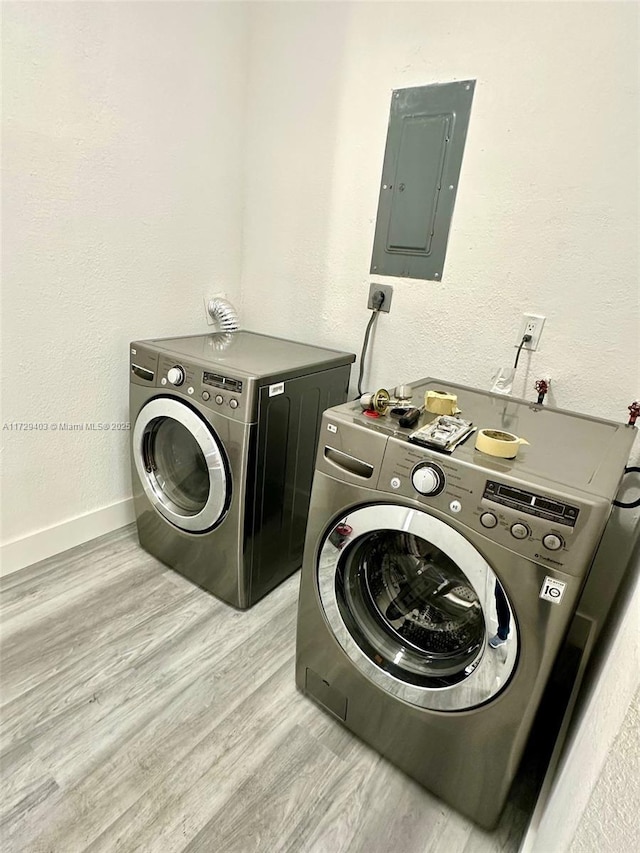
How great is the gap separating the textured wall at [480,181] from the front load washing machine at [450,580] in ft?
1.00

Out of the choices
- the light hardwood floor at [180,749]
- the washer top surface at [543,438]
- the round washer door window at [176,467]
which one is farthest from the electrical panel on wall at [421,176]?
the light hardwood floor at [180,749]

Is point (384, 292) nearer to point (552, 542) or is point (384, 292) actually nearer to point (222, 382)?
point (222, 382)

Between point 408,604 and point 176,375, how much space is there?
938mm

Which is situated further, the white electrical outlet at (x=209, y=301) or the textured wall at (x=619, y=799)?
the white electrical outlet at (x=209, y=301)

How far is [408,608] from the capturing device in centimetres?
107

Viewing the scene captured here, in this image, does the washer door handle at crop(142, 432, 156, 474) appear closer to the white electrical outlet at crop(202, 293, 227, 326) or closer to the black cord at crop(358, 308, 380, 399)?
the white electrical outlet at crop(202, 293, 227, 326)

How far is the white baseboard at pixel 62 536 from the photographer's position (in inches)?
63.5

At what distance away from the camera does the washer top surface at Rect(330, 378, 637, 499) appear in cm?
80

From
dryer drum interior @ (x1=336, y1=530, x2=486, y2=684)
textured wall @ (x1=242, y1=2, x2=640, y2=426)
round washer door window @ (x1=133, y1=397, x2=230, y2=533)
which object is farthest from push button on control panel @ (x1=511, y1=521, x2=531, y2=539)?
round washer door window @ (x1=133, y1=397, x2=230, y2=533)

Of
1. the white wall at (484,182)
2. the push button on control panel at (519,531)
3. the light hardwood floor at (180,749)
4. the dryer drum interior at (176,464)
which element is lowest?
the light hardwood floor at (180,749)

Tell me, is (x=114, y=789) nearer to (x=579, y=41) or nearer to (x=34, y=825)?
(x=34, y=825)

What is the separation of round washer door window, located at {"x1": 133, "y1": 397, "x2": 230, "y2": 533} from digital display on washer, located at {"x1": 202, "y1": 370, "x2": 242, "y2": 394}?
12 centimetres

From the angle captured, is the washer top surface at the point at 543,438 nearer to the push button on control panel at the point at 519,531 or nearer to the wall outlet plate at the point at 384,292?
the push button on control panel at the point at 519,531

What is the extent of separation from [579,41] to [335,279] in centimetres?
94
